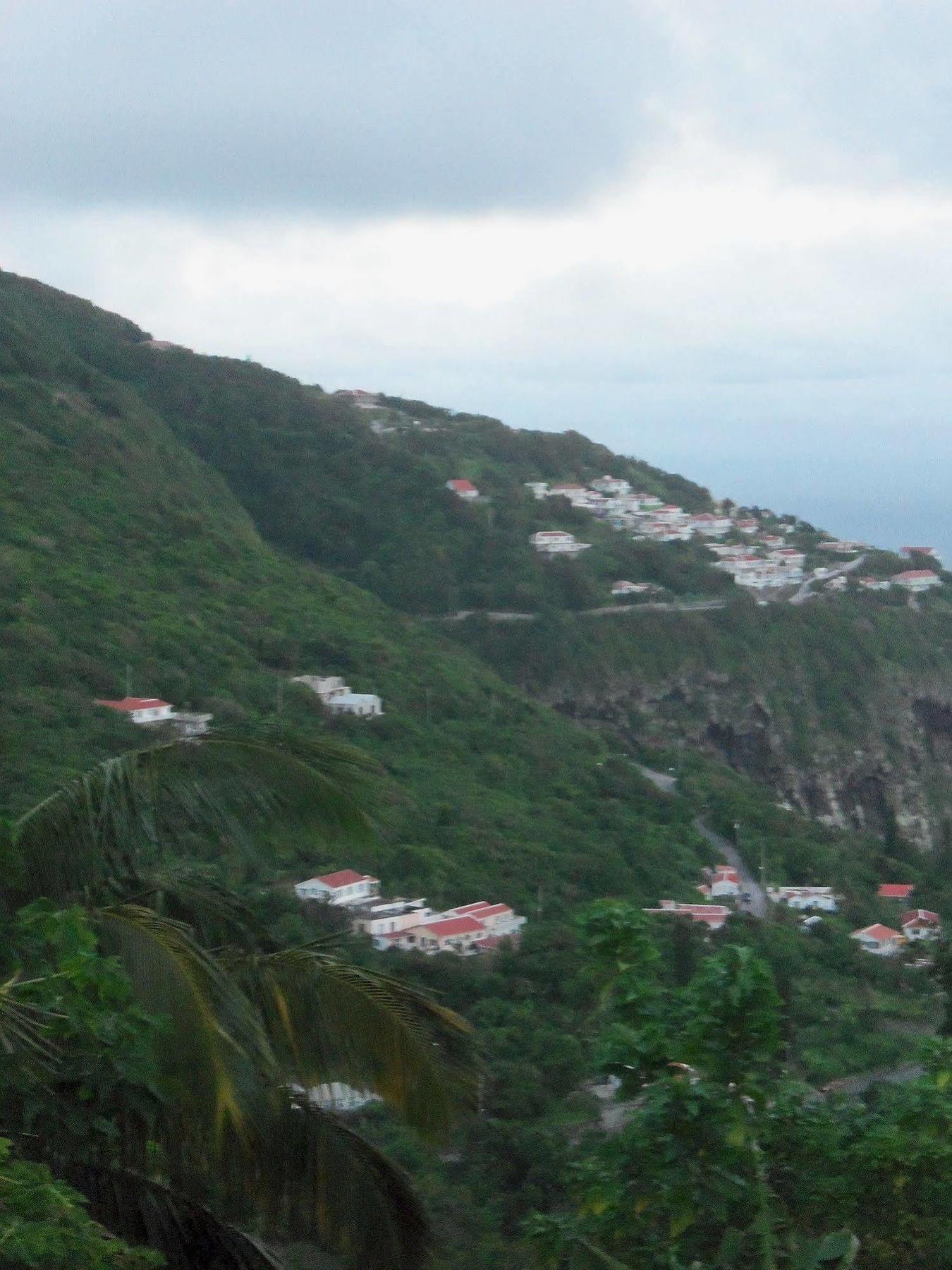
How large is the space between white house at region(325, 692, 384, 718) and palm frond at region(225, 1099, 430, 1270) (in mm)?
18206

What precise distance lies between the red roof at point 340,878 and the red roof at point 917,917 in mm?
5925

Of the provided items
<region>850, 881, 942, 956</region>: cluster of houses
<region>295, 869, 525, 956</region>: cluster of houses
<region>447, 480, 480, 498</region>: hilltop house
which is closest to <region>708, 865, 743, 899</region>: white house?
<region>850, 881, 942, 956</region>: cluster of houses

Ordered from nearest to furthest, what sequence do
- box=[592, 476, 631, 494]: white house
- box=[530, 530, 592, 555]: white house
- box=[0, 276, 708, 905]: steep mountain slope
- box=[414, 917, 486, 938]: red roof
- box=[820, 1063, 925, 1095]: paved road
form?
box=[820, 1063, 925, 1095]: paved road, box=[414, 917, 486, 938]: red roof, box=[0, 276, 708, 905]: steep mountain slope, box=[530, 530, 592, 555]: white house, box=[592, 476, 631, 494]: white house

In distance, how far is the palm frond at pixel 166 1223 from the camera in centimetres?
408

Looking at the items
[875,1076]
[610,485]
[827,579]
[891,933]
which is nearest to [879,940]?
[891,933]

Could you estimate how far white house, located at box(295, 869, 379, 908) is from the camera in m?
14.4

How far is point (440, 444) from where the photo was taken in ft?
157

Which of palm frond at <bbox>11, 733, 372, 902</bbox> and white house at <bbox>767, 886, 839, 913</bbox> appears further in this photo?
white house at <bbox>767, 886, 839, 913</bbox>

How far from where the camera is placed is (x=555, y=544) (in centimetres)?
4059

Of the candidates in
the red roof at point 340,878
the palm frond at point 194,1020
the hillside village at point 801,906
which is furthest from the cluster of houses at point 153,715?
the palm frond at point 194,1020

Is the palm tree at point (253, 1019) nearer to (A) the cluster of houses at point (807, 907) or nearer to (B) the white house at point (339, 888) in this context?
(B) the white house at point (339, 888)

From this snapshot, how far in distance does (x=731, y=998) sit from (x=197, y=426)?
37.8 m

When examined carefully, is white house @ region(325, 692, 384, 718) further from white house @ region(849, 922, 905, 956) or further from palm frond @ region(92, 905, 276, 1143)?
palm frond @ region(92, 905, 276, 1143)

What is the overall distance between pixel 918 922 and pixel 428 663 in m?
12.9
